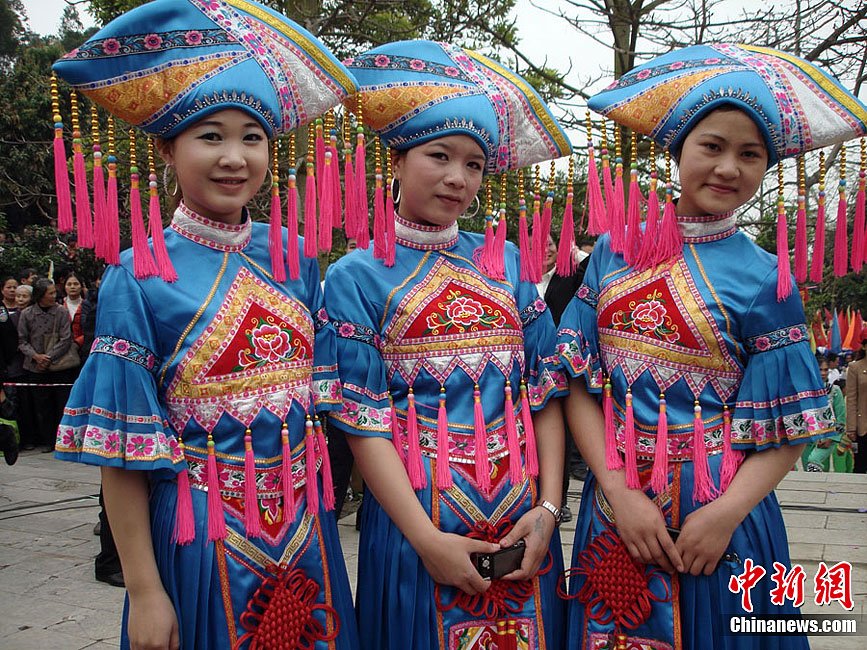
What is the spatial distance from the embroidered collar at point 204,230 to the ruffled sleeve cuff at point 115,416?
1.02ft

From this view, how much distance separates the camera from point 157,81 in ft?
5.66

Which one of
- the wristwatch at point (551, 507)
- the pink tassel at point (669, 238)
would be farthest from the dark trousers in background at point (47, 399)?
the pink tassel at point (669, 238)

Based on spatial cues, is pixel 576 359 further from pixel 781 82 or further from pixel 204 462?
pixel 204 462

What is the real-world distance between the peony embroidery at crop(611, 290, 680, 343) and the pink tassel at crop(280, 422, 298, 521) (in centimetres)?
88

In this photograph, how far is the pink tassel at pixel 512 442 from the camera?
2.12 m

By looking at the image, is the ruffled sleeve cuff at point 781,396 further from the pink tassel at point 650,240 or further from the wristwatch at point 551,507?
the wristwatch at point 551,507

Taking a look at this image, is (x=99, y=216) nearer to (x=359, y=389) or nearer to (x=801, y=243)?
(x=359, y=389)

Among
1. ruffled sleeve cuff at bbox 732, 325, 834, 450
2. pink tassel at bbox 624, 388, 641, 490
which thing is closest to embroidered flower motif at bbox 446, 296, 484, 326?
pink tassel at bbox 624, 388, 641, 490

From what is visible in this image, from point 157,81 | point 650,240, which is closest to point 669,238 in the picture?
point 650,240

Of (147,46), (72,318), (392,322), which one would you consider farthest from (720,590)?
(72,318)

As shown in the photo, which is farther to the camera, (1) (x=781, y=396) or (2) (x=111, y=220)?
(1) (x=781, y=396)

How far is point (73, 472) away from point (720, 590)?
634 centimetres

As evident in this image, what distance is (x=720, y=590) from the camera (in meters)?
2.04

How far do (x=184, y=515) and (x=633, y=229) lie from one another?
1288 millimetres
